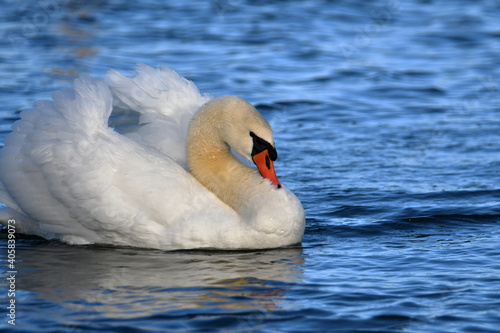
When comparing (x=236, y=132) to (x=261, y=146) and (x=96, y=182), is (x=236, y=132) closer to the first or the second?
(x=261, y=146)

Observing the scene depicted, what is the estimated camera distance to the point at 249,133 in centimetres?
763

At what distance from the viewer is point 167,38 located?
18.4 metres

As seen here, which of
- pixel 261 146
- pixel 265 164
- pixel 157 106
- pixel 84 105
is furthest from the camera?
pixel 157 106

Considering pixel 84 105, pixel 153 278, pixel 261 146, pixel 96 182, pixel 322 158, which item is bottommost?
pixel 322 158

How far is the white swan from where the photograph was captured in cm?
762

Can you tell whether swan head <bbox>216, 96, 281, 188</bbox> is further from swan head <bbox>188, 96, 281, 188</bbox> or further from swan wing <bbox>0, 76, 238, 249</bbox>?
swan wing <bbox>0, 76, 238, 249</bbox>

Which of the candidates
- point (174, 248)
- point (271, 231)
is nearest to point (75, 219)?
point (174, 248)

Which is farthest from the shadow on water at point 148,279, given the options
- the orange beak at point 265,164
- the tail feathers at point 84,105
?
the tail feathers at point 84,105

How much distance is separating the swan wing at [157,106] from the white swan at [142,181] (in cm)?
26

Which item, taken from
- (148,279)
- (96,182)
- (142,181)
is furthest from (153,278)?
(96,182)

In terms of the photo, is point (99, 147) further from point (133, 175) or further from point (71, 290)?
point (71, 290)

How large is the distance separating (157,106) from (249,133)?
1358 mm

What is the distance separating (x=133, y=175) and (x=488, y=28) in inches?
536

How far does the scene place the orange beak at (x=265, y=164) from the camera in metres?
7.62
